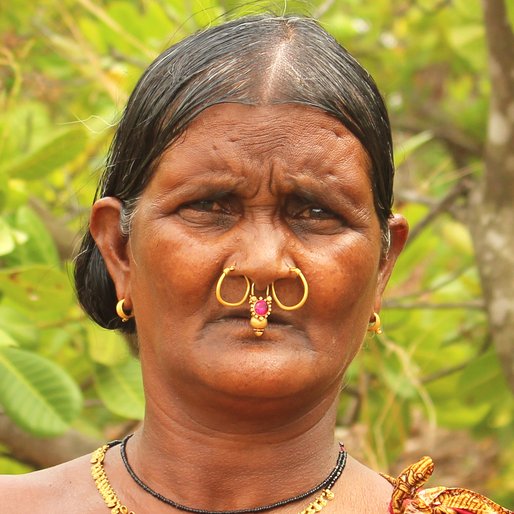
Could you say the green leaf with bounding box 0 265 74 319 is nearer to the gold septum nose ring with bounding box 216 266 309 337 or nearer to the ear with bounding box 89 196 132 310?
the ear with bounding box 89 196 132 310

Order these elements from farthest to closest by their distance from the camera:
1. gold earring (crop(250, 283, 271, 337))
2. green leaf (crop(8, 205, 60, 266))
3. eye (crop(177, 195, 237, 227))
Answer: green leaf (crop(8, 205, 60, 266)) < eye (crop(177, 195, 237, 227)) < gold earring (crop(250, 283, 271, 337))

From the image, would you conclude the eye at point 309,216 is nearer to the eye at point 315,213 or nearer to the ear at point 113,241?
the eye at point 315,213

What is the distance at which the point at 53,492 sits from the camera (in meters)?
2.28

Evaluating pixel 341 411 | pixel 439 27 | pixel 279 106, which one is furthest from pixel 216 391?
pixel 439 27

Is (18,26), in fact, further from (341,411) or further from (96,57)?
(341,411)

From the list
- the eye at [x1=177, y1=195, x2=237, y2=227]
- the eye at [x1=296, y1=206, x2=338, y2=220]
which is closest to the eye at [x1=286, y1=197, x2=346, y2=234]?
the eye at [x1=296, y1=206, x2=338, y2=220]

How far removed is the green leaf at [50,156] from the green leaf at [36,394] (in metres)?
0.52

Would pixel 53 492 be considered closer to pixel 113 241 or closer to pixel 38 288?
pixel 113 241

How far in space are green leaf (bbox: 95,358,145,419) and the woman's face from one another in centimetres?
104

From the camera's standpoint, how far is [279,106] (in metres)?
2.05

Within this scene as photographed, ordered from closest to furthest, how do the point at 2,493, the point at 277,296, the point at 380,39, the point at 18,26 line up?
the point at 277,296, the point at 2,493, the point at 18,26, the point at 380,39

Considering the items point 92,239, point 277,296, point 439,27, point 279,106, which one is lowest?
point 439,27

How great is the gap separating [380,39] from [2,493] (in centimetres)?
349

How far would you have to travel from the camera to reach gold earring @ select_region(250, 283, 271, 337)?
76.1 inches
